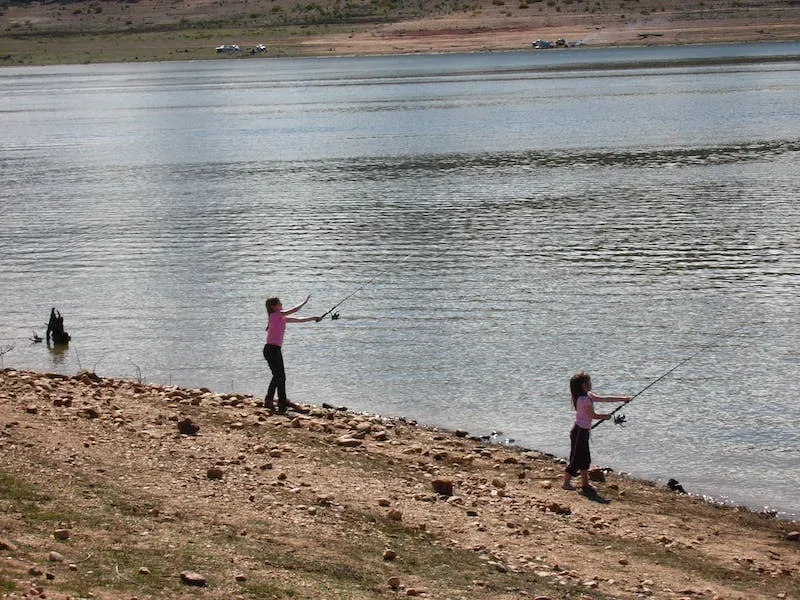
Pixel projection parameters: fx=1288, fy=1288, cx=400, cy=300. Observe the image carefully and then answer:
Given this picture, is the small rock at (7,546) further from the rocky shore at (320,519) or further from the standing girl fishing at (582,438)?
the standing girl fishing at (582,438)

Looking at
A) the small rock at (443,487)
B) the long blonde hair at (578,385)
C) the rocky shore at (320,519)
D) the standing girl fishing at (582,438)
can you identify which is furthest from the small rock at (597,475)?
the small rock at (443,487)

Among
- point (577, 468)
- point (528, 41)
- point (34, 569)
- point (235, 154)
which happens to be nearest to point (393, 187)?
point (235, 154)

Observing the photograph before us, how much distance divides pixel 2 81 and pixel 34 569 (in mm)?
110153

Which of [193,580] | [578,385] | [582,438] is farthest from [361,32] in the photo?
[193,580]

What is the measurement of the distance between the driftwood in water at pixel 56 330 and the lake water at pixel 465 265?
0.22m

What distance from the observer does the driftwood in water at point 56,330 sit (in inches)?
856

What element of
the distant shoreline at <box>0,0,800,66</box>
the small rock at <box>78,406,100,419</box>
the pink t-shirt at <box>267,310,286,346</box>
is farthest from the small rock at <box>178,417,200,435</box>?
the distant shoreline at <box>0,0,800,66</box>

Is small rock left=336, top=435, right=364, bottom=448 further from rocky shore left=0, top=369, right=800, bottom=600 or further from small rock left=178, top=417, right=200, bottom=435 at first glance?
small rock left=178, top=417, right=200, bottom=435

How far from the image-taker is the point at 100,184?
45062mm

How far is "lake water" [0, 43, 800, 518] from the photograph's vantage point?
17594mm

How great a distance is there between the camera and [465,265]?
2717 centimetres

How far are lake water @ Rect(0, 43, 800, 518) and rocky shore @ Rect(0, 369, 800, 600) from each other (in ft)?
6.02

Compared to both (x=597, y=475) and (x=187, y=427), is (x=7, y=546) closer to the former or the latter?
(x=187, y=427)

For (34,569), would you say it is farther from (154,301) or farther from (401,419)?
(154,301)
